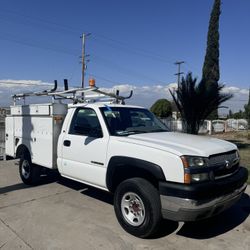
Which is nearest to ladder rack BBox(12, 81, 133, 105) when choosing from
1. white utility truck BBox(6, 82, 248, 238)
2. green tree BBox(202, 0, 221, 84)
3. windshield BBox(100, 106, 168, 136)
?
white utility truck BBox(6, 82, 248, 238)

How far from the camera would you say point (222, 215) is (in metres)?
5.04

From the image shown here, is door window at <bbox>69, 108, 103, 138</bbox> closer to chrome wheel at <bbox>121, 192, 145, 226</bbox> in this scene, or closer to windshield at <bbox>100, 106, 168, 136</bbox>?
windshield at <bbox>100, 106, 168, 136</bbox>

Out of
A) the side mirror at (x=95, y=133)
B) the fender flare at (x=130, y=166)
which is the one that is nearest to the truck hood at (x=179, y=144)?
the fender flare at (x=130, y=166)

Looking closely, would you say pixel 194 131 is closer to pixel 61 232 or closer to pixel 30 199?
pixel 30 199

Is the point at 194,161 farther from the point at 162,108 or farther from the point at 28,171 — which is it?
the point at 162,108

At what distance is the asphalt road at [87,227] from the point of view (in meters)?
3.89

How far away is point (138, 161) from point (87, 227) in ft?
4.47

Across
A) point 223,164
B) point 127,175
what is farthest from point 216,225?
point 127,175

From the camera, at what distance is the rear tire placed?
6.56m

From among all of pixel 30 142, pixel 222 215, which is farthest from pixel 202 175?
pixel 30 142

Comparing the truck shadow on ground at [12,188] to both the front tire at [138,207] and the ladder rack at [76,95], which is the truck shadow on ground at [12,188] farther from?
the front tire at [138,207]

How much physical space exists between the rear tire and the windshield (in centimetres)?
253

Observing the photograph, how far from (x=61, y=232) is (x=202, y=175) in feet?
7.16

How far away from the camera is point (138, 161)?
4.00 metres
